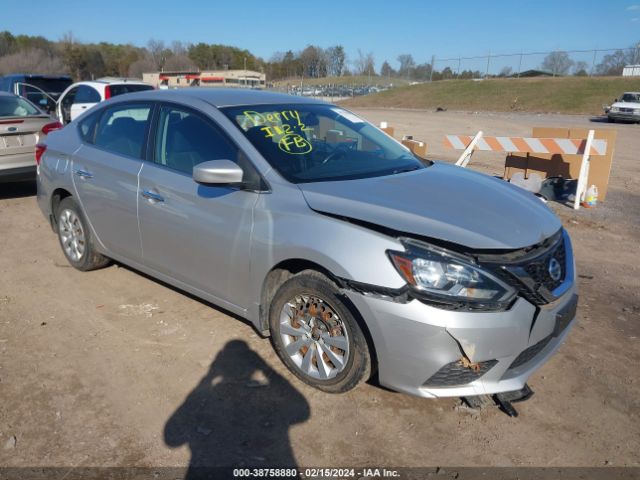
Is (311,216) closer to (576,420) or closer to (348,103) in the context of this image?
(576,420)

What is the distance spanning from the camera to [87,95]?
512 inches

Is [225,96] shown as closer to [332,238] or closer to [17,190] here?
[332,238]

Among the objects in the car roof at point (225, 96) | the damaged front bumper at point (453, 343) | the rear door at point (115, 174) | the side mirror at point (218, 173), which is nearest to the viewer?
the damaged front bumper at point (453, 343)

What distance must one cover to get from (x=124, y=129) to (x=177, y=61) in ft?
301

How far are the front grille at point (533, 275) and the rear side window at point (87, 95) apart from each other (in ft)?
40.5

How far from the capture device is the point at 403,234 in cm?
279

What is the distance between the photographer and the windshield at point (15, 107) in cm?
783

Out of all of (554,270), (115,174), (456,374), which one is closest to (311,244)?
(456,374)

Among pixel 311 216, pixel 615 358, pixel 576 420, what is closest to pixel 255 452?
pixel 311 216

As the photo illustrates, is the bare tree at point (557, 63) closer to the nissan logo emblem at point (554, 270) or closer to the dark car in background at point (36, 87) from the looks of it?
the dark car in background at point (36, 87)

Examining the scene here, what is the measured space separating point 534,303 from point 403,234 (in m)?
0.79

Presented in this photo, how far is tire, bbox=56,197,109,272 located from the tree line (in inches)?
2126

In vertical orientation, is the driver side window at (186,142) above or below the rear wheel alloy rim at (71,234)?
above

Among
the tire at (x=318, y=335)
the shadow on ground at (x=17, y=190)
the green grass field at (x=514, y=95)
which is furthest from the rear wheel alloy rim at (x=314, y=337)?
the green grass field at (x=514, y=95)
